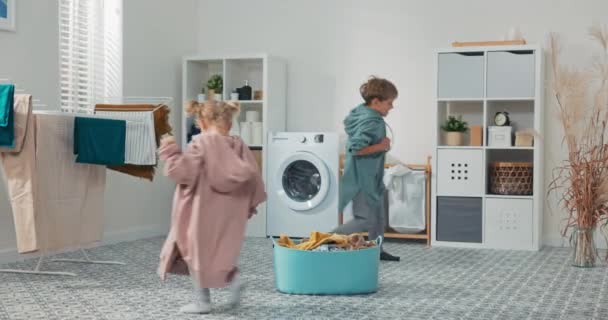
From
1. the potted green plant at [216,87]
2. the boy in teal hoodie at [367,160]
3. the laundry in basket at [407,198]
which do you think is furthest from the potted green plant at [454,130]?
the potted green plant at [216,87]

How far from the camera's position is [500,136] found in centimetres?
602

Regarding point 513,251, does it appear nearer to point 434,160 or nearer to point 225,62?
point 434,160

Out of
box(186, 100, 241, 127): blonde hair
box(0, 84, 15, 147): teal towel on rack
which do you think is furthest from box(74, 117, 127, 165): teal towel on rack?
box(186, 100, 241, 127): blonde hair

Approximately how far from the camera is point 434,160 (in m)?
6.15

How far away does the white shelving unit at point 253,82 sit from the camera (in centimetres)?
666

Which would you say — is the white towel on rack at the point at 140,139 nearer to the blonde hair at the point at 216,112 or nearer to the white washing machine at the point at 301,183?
the blonde hair at the point at 216,112

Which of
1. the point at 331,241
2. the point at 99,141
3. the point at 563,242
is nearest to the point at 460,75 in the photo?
the point at 563,242

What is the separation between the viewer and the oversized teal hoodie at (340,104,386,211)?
4902 mm

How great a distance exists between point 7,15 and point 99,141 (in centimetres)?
114

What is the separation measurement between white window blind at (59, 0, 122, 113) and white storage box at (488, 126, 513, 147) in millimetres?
2873

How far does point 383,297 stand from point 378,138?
1.23 metres

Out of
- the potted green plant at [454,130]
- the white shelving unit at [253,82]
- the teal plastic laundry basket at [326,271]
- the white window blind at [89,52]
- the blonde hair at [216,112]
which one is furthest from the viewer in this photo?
the white shelving unit at [253,82]

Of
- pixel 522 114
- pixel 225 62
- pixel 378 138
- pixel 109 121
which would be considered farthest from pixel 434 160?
pixel 109 121

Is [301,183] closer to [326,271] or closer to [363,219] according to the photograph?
[363,219]
